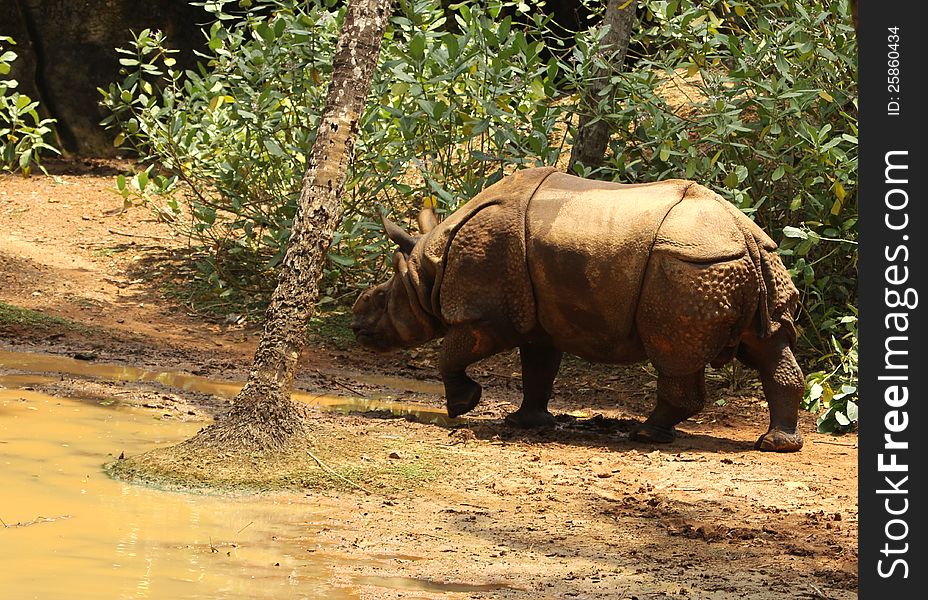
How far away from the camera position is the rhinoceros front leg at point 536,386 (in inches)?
327

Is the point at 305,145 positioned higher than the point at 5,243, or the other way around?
the point at 305,145

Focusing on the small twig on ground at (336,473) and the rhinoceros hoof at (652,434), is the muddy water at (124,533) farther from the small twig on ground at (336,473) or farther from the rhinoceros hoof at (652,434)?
the rhinoceros hoof at (652,434)

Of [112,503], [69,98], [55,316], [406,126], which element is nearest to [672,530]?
[112,503]

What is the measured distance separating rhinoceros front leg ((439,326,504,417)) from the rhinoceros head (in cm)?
34

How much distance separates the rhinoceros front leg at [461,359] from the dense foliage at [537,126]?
229cm

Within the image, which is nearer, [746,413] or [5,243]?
[746,413]

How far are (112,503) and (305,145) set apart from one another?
19.1 feet

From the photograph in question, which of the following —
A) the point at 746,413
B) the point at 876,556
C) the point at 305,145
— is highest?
the point at 305,145

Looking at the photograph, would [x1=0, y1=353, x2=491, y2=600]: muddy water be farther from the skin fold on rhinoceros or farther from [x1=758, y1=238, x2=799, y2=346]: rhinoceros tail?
[x1=758, y1=238, x2=799, y2=346]: rhinoceros tail

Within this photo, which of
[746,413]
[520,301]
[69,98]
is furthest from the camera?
[69,98]

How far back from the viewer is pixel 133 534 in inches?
197

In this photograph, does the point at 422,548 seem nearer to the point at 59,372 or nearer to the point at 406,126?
the point at 59,372

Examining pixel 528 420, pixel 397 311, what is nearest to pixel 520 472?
pixel 528 420

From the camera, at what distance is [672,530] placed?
5.79 meters
